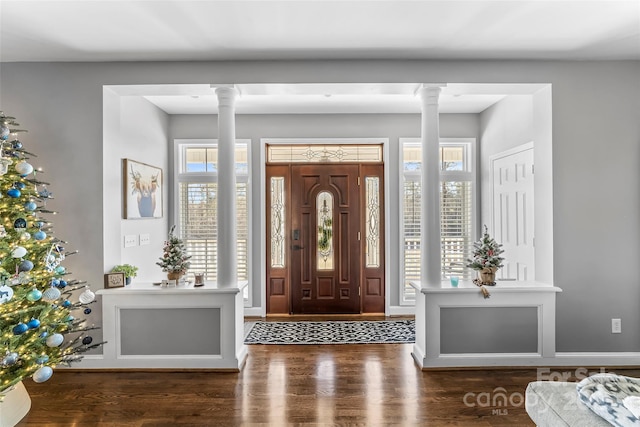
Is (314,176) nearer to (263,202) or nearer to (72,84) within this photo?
(263,202)

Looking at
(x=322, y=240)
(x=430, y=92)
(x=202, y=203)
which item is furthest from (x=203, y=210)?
(x=430, y=92)

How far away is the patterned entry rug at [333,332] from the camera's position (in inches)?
151

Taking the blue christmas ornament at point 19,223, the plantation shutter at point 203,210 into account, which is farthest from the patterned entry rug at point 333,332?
the blue christmas ornament at point 19,223

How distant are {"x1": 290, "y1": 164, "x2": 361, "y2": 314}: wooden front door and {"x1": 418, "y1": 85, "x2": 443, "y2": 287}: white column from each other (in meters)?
1.57

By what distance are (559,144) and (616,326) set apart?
170 centimetres

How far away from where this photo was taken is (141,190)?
387cm

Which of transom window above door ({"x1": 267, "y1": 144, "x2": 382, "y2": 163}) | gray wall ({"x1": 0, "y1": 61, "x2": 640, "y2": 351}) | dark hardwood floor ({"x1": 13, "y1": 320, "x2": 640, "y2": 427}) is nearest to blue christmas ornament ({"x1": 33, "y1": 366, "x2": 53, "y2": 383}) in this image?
dark hardwood floor ({"x1": 13, "y1": 320, "x2": 640, "y2": 427})

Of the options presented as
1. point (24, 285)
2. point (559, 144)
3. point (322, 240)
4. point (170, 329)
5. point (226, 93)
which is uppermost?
point (226, 93)

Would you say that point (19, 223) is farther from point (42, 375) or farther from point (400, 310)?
point (400, 310)

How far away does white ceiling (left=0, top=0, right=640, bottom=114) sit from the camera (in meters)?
2.35

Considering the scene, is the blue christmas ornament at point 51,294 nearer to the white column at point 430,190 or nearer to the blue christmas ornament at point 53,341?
the blue christmas ornament at point 53,341

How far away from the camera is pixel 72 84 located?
3.16 m

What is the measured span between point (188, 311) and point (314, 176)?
240cm

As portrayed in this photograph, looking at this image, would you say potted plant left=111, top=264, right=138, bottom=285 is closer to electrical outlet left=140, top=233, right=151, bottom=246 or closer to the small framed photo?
the small framed photo
